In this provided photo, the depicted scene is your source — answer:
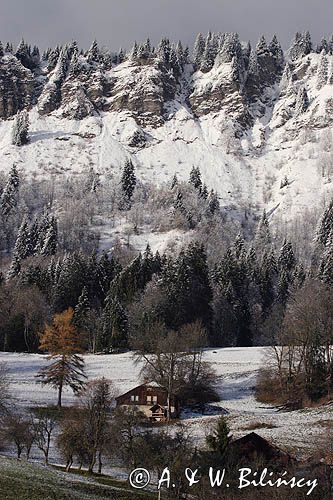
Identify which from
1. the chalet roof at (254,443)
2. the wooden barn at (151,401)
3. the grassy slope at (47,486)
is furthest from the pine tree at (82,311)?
the grassy slope at (47,486)

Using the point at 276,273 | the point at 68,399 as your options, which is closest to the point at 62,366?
the point at 68,399

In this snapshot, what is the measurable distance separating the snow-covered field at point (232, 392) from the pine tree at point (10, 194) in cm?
10468

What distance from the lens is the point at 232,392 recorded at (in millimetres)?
67938

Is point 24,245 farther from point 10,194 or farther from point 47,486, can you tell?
point 47,486

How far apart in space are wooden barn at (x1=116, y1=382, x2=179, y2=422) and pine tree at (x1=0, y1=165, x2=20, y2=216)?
129382 mm

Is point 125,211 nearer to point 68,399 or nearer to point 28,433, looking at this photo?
point 68,399

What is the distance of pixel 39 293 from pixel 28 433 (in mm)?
62990

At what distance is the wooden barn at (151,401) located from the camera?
199 feet

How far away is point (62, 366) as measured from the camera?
6294cm

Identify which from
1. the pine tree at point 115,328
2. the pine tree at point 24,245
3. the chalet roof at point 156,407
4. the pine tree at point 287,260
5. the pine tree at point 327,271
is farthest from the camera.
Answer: the pine tree at point 24,245

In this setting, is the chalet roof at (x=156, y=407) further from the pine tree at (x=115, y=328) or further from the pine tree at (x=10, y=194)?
Answer: the pine tree at (x=10, y=194)

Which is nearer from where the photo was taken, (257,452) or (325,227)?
(257,452)

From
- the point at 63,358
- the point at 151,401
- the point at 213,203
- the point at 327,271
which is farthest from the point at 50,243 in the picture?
the point at 151,401

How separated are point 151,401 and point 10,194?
138 meters
